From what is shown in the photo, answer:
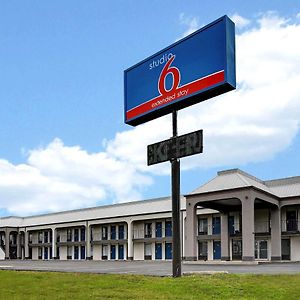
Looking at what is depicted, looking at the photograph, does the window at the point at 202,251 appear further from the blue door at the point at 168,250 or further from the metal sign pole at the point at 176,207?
the metal sign pole at the point at 176,207

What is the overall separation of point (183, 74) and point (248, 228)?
786 inches

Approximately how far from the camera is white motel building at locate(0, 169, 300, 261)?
40500 millimetres

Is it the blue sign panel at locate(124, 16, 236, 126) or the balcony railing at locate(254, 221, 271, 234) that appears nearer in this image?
the blue sign panel at locate(124, 16, 236, 126)

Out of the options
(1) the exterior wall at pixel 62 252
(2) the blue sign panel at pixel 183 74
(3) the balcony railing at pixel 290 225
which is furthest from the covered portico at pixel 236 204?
(1) the exterior wall at pixel 62 252

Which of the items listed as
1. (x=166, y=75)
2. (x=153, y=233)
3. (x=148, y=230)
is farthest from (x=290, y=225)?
(x=166, y=75)

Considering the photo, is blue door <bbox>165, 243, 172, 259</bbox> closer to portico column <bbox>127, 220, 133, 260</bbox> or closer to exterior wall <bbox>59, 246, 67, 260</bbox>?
portico column <bbox>127, 220, 133, 260</bbox>

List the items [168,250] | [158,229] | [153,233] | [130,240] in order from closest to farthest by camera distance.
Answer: [168,250] → [158,229] → [153,233] → [130,240]

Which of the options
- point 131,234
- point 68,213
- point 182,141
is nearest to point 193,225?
point 131,234

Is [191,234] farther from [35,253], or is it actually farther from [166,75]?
[35,253]

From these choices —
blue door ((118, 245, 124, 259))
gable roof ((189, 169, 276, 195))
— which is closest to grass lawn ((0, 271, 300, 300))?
gable roof ((189, 169, 276, 195))

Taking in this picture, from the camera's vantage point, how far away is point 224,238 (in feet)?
146

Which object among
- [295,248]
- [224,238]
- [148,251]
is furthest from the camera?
[148,251]

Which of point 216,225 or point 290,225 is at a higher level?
point 290,225

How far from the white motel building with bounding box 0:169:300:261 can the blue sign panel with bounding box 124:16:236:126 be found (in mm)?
17823
